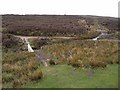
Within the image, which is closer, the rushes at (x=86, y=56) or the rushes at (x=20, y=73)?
the rushes at (x=20, y=73)

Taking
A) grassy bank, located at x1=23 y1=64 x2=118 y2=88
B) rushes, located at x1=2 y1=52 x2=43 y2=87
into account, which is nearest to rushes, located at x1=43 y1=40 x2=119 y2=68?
grassy bank, located at x1=23 y1=64 x2=118 y2=88

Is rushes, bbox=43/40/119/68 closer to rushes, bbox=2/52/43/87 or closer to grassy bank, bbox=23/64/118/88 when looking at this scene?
grassy bank, bbox=23/64/118/88

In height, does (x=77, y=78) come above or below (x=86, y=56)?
below

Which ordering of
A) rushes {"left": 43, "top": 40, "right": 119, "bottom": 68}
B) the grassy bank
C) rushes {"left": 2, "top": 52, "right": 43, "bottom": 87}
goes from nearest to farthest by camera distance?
1. the grassy bank
2. rushes {"left": 2, "top": 52, "right": 43, "bottom": 87}
3. rushes {"left": 43, "top": 40, "right": 119, "bottom": 68}

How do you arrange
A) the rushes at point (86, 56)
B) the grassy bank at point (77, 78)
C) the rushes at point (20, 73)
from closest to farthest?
the grassy bank at point (77, 78) < the rushes at point (20, 73) < the rushes at point (86, 56)

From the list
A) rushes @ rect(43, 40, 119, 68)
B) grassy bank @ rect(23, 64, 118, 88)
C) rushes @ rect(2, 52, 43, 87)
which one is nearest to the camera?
grassy bank @ rect(23, 64, 118, 88)

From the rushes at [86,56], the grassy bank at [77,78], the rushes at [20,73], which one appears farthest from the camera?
the rushes at [86,56]

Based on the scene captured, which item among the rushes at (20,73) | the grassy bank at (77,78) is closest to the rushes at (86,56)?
the grassy bank at (77,78)

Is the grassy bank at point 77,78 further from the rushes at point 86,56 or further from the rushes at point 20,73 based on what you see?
the rushes at point 86,56

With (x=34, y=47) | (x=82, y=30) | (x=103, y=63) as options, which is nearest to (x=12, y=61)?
(x=103, y=63)

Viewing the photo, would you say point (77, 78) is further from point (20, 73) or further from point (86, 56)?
point (86, 56)

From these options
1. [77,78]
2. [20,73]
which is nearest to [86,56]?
[77,78]
